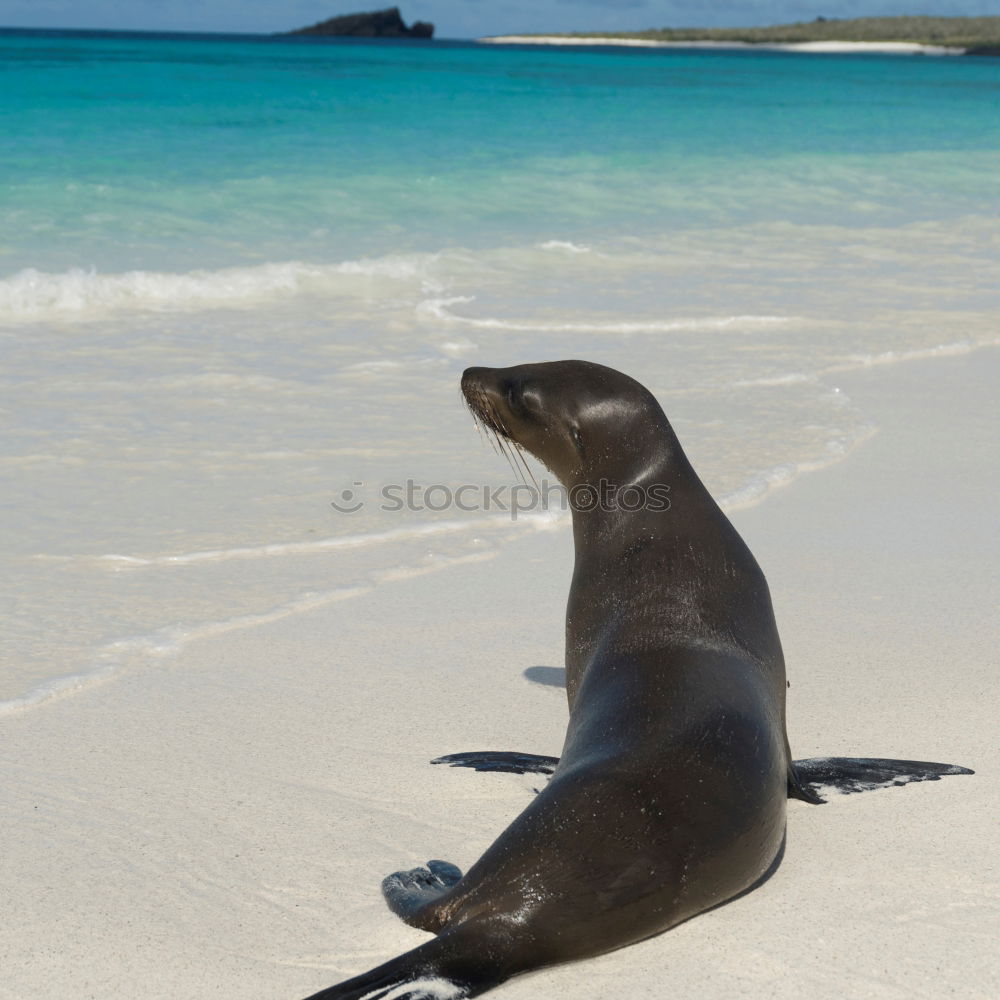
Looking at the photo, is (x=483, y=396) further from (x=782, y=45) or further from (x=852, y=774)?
(x=782, y=45)

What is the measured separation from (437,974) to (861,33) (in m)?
134

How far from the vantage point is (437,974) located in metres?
2.54

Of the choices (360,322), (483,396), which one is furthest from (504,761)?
(360,322)

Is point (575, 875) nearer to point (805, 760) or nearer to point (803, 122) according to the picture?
point (805, 760)

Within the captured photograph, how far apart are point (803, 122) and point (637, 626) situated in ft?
101

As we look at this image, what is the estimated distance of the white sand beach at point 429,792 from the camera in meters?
2.68

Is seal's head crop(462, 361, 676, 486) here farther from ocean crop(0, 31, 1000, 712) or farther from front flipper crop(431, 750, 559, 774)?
ocean crop(0, 31, 1000, 712)

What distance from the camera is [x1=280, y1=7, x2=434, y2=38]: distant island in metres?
137

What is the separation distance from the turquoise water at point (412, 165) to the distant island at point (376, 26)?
103 meters

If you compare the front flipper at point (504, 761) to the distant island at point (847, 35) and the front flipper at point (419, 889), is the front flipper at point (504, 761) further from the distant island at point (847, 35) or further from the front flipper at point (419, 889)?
the distant island at point (847, 35)

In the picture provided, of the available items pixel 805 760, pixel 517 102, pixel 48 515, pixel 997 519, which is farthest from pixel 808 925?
pixel 517 102

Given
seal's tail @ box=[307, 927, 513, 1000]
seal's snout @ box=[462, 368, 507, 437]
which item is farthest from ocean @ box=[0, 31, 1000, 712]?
seal's tail @ box=[307, 927, 513, 1000]

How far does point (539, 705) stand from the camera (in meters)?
4.07

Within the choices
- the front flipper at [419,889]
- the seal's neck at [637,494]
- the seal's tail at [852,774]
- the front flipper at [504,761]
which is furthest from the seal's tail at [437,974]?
the seal's neck at [637,494]
